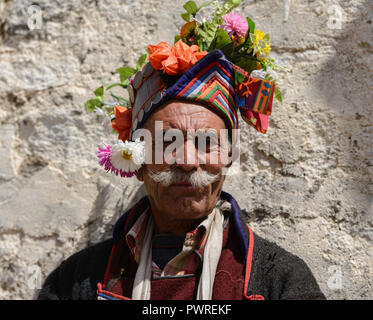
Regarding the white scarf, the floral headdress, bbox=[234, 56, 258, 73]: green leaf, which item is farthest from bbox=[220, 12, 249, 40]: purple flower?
the white scarf

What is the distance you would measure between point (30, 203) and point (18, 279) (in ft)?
1.44

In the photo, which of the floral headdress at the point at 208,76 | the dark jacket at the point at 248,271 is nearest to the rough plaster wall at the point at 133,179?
the dark jacket at the point at 248,271

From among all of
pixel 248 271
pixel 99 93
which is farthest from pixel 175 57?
pixel 248 271

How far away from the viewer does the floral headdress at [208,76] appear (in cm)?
192

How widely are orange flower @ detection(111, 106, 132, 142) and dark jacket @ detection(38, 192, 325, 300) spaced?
0.35m

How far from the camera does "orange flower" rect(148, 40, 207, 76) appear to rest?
190 cm

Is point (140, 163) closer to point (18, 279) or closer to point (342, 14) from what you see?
point (18, 279)

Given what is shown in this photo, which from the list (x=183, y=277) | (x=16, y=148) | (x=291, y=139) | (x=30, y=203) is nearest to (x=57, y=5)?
(x=16, y=148)

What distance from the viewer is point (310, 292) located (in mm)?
1843

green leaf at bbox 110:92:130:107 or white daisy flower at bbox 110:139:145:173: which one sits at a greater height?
green leaf at bbox 110:92:130:107

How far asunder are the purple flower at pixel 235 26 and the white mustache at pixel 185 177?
2.13ft

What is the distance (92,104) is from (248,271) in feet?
4.11

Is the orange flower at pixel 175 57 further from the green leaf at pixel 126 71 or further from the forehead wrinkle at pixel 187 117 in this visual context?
the green leaf at pixel 126 71

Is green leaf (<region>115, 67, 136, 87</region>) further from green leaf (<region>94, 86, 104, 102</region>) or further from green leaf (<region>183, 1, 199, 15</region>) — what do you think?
green leaf (<region>183, 1, 199, 15</region>)
